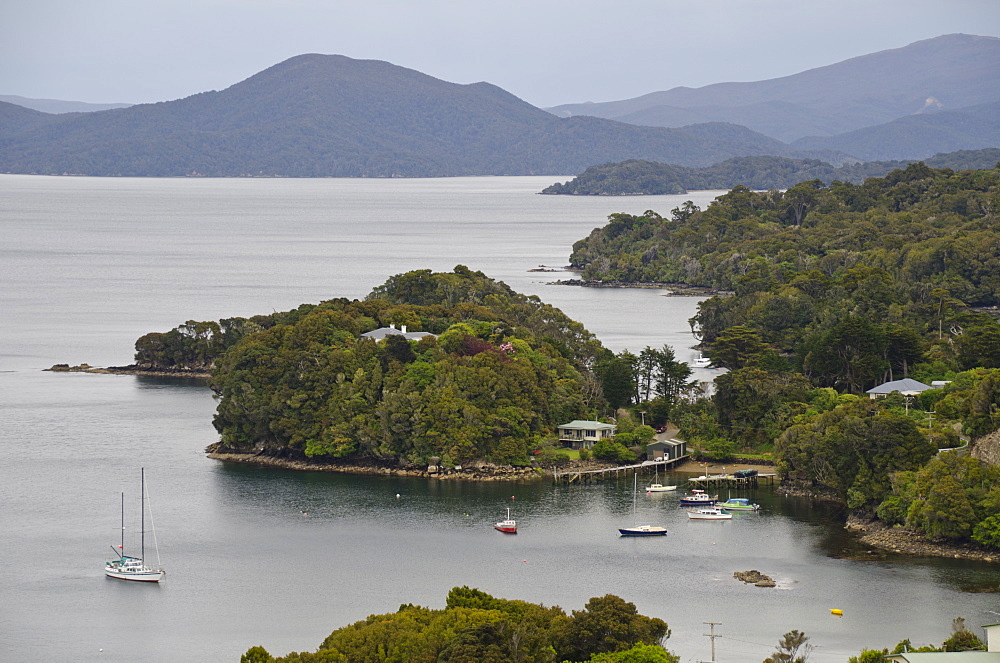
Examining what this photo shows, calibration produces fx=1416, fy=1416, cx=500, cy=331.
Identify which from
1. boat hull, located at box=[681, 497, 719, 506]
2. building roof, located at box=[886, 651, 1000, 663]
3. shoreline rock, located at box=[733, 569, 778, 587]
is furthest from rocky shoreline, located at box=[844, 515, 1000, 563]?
building roof, located at box=[886, 651, 1000, 663]

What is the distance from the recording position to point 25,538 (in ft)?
132

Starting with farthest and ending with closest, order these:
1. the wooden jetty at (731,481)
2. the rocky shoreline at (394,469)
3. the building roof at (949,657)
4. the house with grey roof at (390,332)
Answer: the house with grey roof at (390,332)
the rocky shoreline at (394,469)
the wooden jetty at (731,481)
the building roof at (949,657)

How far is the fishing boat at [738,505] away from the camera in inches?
1697

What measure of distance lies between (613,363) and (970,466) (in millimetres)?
18669

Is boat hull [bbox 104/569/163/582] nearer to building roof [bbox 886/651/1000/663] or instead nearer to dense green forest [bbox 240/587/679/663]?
dense green forest [bbox 240/587/679/663]

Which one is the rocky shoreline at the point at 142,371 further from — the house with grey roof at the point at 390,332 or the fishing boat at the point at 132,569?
the fishing boat at the point at 132,569

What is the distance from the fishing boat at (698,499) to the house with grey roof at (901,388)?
1017cm

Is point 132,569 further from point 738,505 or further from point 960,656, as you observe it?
point 960,656

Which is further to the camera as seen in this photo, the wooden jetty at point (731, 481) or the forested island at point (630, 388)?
the wooden jetty at point (731, 481)

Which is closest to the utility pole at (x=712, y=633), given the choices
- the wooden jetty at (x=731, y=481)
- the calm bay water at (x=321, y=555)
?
the calm bay water at (x=321, y=555)

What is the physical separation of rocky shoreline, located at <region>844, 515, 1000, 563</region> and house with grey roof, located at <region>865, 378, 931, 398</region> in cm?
1188

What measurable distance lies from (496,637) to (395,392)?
24886 millimetres

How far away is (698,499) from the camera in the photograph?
44.1 metres

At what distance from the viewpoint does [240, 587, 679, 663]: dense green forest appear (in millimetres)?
25094
